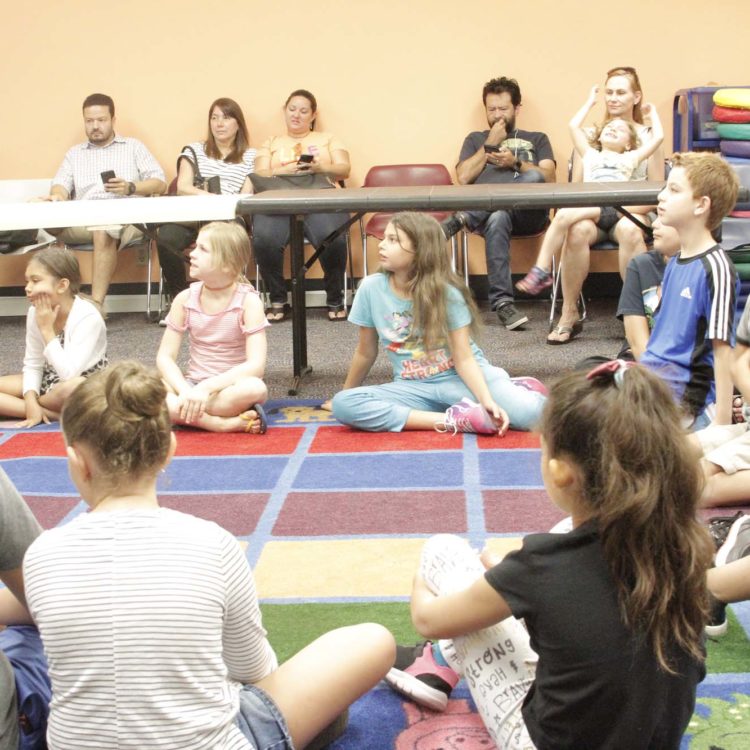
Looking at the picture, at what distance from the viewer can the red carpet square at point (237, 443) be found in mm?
3219

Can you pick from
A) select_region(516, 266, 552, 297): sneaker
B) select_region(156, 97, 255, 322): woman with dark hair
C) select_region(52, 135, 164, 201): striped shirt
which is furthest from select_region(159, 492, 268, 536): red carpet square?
select_region(52, 135, 164, 201): striped shirt

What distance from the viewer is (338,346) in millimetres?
4773

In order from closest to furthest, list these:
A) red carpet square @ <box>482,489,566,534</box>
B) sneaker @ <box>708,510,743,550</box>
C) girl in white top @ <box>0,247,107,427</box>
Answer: sneaker @ <box>708,510,743,550</box> < red carpet square @ <box>482,489,566,534</box> < girl in white top @ <box>0,247,107,427</box>

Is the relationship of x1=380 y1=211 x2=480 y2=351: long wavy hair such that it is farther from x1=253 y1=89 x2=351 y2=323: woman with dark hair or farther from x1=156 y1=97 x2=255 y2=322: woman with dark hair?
x1=156 y1=97 x2=255 y2=322: woman with dark hair

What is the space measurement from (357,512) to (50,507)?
806 millimetres

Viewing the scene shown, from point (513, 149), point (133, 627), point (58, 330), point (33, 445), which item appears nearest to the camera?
point (133, 627)

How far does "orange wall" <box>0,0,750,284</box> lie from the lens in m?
5.69

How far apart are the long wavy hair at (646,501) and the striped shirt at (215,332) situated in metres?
2.27

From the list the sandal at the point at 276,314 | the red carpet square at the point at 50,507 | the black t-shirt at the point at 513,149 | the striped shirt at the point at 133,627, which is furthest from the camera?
the black t-shirt at the point at 513,149

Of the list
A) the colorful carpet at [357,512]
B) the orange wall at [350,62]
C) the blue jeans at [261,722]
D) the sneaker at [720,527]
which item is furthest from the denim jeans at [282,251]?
the blue jeans at [261,722]

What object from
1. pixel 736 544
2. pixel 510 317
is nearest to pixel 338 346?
pixel 510 317

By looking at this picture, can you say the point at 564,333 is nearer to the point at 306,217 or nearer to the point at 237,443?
the point at 306,217

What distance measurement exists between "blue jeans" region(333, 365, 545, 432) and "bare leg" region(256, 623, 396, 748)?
1.82 m

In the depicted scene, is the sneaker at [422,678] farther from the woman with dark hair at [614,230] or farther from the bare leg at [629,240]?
the bare leg at [629,240]
